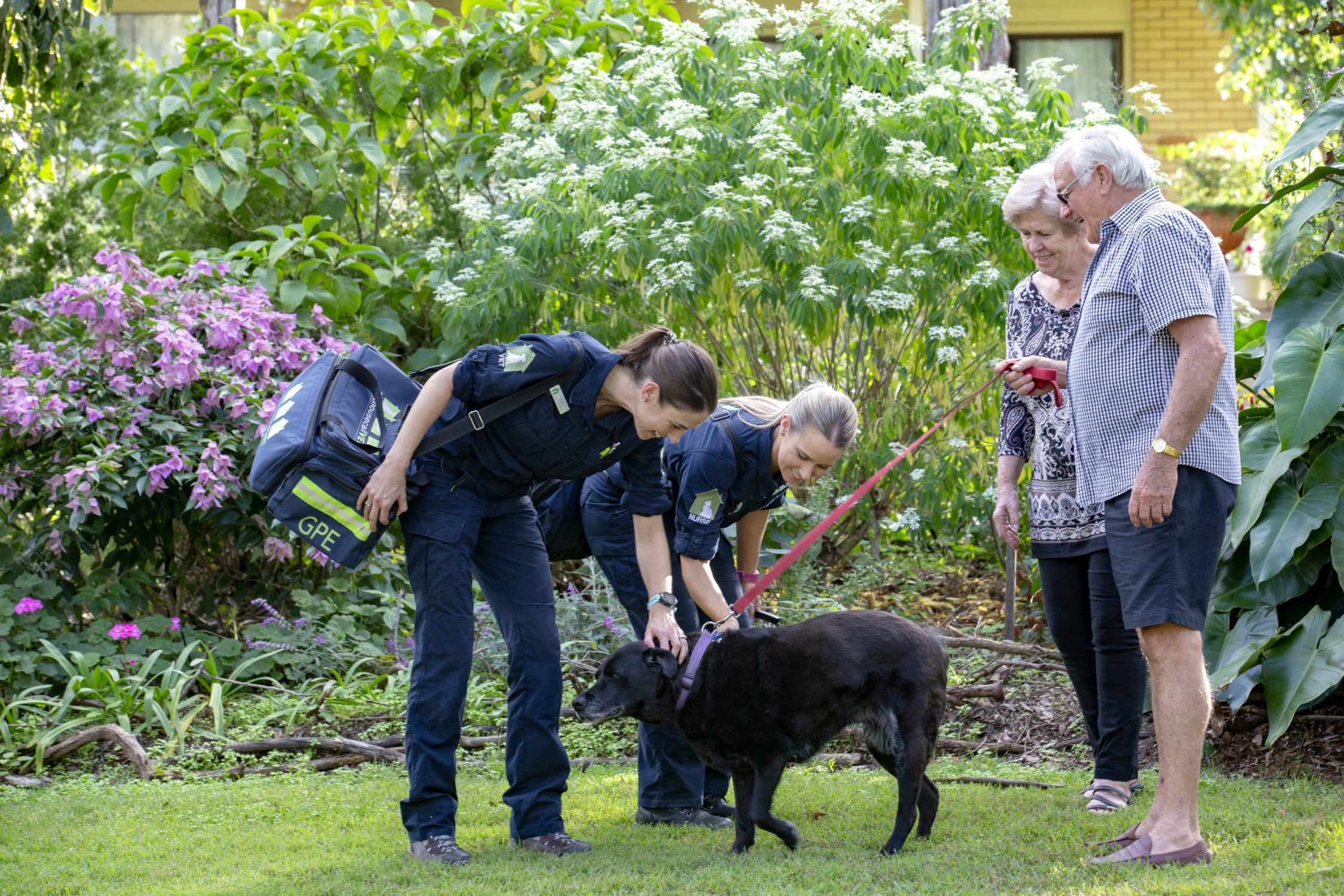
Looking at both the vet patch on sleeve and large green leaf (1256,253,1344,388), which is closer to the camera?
the vet patch on sleeve

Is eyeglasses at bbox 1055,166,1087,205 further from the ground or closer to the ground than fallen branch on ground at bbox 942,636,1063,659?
further from the ground

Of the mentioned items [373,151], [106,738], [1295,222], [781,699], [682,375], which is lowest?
[106,738]

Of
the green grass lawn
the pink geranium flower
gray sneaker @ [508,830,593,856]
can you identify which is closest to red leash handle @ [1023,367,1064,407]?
the green grass lawn

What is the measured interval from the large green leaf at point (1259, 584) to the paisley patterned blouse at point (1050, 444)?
2.11 ft

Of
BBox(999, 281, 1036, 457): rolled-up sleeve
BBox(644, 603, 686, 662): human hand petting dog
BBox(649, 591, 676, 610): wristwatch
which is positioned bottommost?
BBox(644, 603, 686, 662): human hand petting dog

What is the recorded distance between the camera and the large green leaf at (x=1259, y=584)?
4441 millimetres

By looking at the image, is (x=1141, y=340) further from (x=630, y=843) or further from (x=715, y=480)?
(x=630, y=843)

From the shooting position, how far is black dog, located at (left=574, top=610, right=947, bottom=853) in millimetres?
3781

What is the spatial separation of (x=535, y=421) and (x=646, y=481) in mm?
443

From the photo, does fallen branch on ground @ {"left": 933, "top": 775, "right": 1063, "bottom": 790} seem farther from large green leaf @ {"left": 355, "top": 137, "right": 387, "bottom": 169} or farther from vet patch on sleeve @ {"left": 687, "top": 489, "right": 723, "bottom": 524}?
large green leaf @ {"left": 355, "top": 137, "right": 387, "bottom": 169}

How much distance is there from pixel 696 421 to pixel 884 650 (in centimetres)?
94

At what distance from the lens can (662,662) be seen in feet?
12.4

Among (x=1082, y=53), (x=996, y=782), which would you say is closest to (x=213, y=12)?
(x=996, y=782)

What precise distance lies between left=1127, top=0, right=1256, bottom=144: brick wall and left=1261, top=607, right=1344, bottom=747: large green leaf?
428 inches
